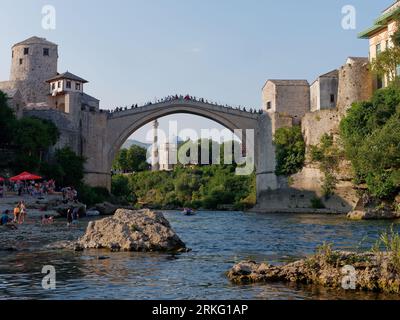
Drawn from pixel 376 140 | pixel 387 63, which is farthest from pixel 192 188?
pixel 376 140

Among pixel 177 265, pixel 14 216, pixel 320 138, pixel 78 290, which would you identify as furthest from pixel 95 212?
pixel 78 290

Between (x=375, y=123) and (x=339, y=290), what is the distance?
90.0 feet

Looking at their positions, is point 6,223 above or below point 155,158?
below

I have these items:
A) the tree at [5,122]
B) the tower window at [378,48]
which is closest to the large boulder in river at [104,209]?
the tree at [5,122]

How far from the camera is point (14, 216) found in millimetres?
23203

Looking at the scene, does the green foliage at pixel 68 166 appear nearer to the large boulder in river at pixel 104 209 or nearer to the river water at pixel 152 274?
the large boulder in river at pixel 104 209

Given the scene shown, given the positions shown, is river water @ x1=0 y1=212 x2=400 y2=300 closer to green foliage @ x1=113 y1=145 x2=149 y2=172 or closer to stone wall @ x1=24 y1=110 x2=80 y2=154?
stone wall @ x1=24 y1=110 x2=80 y2=154

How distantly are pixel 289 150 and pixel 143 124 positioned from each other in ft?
45.9

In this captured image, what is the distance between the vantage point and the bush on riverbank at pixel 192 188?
190ft

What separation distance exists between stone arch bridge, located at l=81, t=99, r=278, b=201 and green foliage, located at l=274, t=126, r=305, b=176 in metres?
1.14

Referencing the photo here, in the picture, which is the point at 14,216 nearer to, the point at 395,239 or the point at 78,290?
the point at 78,290

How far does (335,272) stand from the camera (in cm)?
920

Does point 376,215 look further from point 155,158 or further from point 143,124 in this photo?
point 155,158
